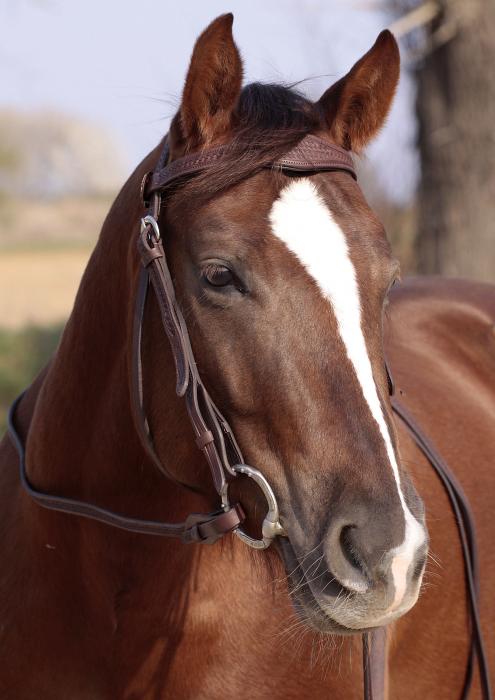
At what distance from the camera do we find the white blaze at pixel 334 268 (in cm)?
188

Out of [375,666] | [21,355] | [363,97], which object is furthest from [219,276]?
[21,355]

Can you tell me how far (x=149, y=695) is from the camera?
235 centimetres

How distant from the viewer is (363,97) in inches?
92.6

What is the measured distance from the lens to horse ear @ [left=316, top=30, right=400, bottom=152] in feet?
7.54

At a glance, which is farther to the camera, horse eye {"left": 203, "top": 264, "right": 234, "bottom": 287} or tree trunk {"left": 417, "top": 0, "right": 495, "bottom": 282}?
tree trunk {"left": 417, "top": 0, "right": 495, "bottom": 282}

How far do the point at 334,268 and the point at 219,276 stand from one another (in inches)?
9.7

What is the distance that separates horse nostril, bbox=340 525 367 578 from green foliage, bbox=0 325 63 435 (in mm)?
8559

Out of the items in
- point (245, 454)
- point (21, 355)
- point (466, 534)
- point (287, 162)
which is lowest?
point (466, 534)

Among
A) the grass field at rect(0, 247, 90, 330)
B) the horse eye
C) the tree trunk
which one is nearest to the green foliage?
the grass field at rect(0, 247, 90, 330)

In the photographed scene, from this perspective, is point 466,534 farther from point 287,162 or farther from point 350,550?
point 287,162

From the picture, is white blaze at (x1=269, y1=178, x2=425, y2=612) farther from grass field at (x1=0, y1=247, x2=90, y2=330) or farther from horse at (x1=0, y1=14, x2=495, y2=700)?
grass field at (x1=0, y1=247, x2=90, y2=330)

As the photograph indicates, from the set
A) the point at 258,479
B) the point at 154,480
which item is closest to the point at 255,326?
the point at 258,479

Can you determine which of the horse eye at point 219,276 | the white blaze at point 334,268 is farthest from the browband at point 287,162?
the horse eye at point 219,276

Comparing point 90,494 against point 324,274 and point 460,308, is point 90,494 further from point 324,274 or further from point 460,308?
point 460,308
